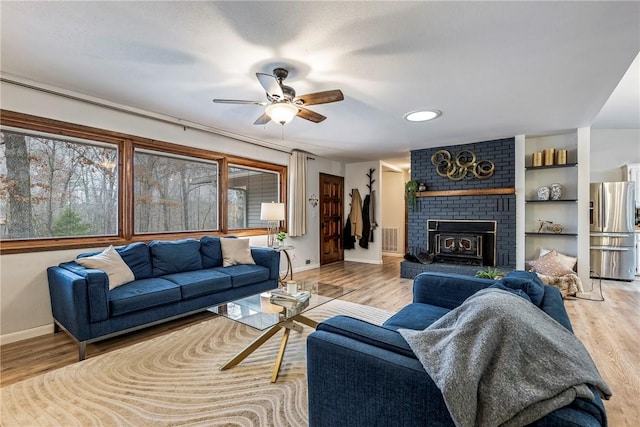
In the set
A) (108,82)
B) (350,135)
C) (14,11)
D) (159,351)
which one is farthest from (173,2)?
(350,135)

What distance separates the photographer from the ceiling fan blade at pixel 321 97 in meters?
2.37

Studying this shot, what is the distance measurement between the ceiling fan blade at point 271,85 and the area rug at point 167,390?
212 centimetres

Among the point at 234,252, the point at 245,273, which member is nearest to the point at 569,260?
the point at 245,273

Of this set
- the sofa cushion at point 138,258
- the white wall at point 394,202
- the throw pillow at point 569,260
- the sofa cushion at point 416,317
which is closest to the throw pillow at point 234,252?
the sofa cushion at point 138,258

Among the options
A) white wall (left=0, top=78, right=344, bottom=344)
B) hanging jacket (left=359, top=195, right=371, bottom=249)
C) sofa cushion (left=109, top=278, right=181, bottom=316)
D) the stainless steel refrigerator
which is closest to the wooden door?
hanging jacket (left=359, top=195, right=371, bottom=249)

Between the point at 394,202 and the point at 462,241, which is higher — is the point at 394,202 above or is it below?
above

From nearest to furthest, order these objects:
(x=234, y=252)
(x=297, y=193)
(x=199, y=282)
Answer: (x=199, y=282) < (x=234, y=252) < (x=297, y=193)

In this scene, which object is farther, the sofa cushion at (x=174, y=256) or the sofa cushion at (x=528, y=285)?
the sofa cushion at (x=174, y=256)

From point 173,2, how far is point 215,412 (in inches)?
92.7

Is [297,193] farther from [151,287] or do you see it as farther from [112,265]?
[112,265]

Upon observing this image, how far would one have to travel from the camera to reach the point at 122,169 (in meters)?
3.37

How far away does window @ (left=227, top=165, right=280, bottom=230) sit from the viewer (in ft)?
15.5

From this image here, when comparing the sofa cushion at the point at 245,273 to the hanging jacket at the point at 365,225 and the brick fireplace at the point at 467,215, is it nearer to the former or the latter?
the brick fireplace at the point at 467,215

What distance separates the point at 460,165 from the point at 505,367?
4865mm
